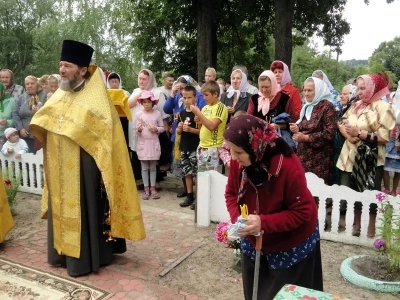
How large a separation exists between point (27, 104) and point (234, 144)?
5.91 metres

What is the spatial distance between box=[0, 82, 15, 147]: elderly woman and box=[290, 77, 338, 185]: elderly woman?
503 cm

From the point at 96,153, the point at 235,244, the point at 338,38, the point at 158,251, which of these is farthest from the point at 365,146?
the point at 338,38

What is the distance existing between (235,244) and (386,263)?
1.47 meters

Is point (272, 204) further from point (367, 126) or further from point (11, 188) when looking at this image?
point (11, 188)

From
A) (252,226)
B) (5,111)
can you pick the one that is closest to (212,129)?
(252,226)

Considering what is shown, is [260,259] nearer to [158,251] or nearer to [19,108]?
[158,251]

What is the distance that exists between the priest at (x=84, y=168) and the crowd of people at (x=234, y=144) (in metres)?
0.01

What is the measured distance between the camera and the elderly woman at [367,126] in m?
4.48

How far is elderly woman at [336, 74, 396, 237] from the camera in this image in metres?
4.48

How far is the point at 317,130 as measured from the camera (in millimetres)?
4734

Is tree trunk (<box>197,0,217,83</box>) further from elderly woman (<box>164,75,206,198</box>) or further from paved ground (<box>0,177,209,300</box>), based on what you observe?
paved ground (<box>0,177,209,300</box>)

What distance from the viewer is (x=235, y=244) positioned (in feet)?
11.1

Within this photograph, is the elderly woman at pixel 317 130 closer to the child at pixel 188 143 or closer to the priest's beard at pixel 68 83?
the child at pixel 188 143

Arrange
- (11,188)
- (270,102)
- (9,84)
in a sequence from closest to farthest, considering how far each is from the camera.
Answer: (270,102) → (11,188) → (9,84)
